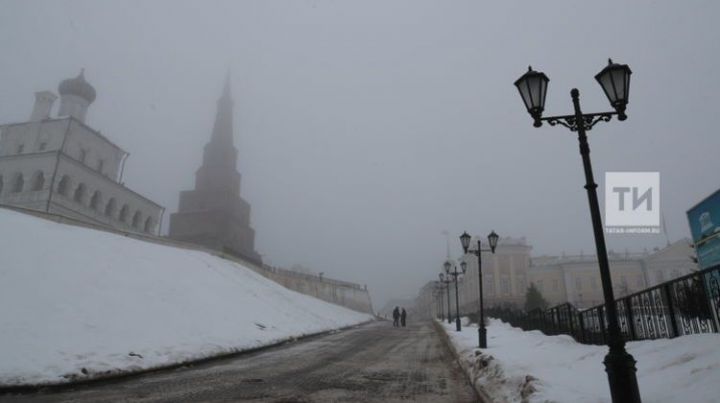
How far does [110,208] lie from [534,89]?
53072mm

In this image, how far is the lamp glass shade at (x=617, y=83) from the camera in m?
5.82

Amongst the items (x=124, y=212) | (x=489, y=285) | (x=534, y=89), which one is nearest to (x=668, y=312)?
(x=534, y=89)

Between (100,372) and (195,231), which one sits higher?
(195,231)

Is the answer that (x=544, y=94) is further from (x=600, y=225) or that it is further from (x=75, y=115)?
(x=75, y=115)

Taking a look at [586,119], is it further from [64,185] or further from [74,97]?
[74,97]

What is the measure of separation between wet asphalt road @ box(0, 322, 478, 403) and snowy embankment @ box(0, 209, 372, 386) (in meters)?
1.01

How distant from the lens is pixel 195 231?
60.2 m

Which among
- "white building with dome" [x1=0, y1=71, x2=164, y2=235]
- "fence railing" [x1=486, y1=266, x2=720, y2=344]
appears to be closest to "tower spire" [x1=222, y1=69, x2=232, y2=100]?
"white building with dome" [x1=0, y1=71, x2=164, y2=235]

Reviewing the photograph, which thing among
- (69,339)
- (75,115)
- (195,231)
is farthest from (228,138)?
(69,339)

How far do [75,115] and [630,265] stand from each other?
84.6 meters

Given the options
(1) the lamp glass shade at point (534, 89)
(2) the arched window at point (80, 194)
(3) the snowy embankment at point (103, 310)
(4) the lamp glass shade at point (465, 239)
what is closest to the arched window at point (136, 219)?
(2) the arched window at point (80, 194)

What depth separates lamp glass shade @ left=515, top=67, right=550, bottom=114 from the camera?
6.35 metres

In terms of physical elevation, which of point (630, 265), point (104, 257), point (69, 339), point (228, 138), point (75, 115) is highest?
point (228, 138)

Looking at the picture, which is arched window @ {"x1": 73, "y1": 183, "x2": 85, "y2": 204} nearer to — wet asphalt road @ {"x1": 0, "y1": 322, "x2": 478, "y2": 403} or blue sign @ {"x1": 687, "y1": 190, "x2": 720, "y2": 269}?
wet asphalt road @ {"x1": 0, "y1": 322, "x2": 478, "y2": 403}
